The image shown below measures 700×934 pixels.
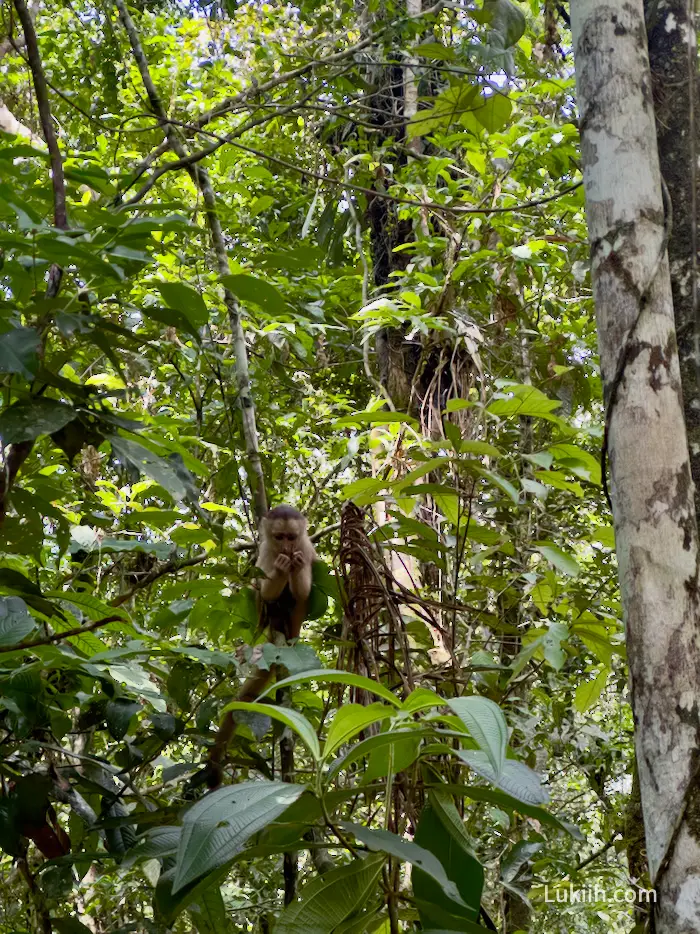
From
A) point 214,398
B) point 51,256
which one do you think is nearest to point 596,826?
point 214,398

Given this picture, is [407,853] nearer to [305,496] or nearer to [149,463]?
[149,463]

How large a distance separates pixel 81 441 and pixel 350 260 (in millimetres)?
4515

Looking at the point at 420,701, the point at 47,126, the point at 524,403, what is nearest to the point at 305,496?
the point at 524,403

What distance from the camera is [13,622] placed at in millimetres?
1669

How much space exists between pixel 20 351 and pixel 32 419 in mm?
115

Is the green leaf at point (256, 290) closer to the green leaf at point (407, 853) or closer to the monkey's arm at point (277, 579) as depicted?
→ the green leaf at point (407, 853)

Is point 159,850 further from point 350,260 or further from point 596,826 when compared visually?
point 596,826

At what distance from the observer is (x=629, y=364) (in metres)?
1.79

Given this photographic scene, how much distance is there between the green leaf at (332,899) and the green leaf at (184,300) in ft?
3.12

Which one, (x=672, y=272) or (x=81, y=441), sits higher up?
(x=672, y=272)

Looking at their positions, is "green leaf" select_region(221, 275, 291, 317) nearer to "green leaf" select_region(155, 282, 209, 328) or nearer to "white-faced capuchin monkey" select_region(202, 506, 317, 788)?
"green leaf" select_region(155, 282, 209, 328)

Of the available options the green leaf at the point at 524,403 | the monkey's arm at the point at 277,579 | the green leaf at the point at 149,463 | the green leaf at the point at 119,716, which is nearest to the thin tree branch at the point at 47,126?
the green leaf at the point at 149,463

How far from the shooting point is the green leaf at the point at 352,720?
112 centimetres

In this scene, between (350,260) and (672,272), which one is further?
(350,260)
